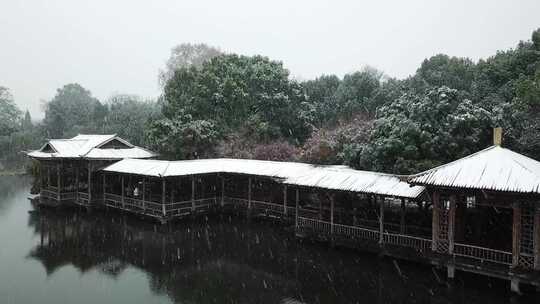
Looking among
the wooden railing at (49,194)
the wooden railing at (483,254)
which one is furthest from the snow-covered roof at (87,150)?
the wooden railing at (483,254)

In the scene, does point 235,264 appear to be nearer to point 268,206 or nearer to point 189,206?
point 268,206

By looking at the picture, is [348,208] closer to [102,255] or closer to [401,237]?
[401,237]

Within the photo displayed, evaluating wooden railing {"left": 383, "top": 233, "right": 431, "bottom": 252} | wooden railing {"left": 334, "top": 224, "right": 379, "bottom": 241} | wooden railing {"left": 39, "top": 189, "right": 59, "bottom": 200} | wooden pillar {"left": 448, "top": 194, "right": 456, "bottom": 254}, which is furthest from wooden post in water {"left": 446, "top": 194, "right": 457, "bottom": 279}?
wooden railing {"left": 39, "top": 189, "right": 59, "bottom": 200}

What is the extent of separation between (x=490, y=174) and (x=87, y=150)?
2339 centimetres

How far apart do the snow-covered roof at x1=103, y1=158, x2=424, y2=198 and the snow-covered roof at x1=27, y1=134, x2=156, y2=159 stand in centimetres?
201

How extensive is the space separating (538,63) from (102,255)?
2446 centimetres

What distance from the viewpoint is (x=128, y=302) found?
42.7 ft

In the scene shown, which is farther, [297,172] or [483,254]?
[297,172]

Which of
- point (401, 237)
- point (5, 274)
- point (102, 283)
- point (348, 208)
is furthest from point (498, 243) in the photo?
point (5, 274)

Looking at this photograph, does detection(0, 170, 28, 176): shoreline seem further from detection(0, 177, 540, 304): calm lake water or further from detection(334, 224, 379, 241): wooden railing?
detection(334, 224, 379, 241): wooden railing

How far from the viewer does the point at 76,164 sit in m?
27.7

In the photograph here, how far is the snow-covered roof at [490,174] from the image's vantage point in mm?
12930

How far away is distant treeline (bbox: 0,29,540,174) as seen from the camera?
20.4 m

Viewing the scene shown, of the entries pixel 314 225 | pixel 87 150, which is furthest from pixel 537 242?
pixel 87 150
